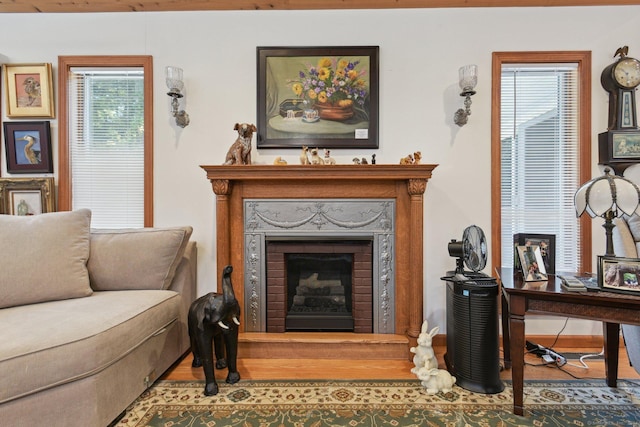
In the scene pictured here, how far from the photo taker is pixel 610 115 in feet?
7.58

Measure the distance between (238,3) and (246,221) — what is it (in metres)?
1.75

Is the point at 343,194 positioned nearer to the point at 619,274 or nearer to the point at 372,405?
the point at 372,405

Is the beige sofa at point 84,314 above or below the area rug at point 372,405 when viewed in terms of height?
above

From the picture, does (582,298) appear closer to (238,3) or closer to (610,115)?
(610,115)

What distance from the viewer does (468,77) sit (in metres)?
2.18

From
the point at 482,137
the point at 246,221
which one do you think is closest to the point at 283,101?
the point at 246,221

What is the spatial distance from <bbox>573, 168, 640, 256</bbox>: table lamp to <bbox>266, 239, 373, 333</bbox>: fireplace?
1.32m

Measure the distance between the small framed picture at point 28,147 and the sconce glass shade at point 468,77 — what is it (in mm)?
3368

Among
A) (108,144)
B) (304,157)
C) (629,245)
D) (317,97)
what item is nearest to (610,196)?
(629,245)

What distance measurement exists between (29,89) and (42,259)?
5.59ft

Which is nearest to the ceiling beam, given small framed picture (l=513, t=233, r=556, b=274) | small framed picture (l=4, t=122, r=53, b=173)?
small framed picture (l=4, t=122, r=53, b=173)

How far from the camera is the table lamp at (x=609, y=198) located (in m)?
1.56

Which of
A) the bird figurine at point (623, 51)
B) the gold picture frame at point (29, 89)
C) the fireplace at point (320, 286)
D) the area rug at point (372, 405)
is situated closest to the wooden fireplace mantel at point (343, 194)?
the fireplace at point (320, 286)

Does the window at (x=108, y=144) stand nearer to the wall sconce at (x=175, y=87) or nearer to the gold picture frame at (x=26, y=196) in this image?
the gold picture frame at (x=26, y=196)
